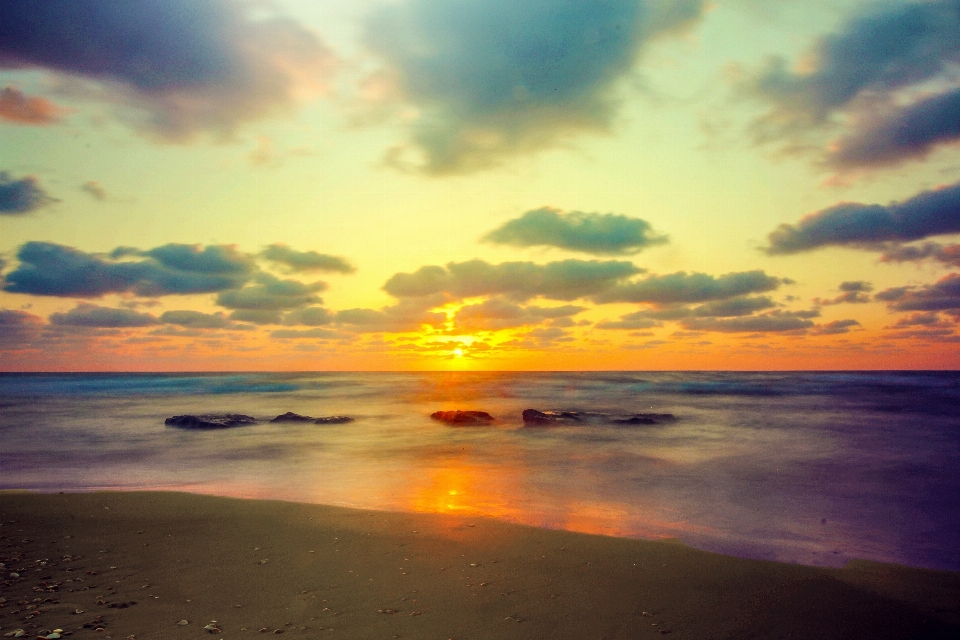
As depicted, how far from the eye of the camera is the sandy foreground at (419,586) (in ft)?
20.3

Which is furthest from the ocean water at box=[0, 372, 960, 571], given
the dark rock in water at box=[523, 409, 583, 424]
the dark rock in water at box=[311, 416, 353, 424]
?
the dark rock in water at box=[311, 416, 353, 424]

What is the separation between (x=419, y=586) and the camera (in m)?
7.27

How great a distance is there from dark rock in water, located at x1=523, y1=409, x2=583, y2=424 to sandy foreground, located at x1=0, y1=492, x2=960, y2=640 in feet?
71.0

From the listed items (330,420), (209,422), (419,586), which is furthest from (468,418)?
(419,586)

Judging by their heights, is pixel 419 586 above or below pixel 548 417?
above

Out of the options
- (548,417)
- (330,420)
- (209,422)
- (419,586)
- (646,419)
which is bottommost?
(646,419)

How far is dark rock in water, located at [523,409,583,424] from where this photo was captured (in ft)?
104

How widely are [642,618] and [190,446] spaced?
22.1m

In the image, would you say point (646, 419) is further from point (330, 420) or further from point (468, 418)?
point (330, 420)

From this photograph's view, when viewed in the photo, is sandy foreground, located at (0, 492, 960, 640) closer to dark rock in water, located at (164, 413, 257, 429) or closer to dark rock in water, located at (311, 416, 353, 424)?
dark rock in water, located at (164, 413, 257, 429)

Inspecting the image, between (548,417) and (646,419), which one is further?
(646,419)

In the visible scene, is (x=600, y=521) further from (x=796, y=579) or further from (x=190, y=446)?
(x=190, y=446)

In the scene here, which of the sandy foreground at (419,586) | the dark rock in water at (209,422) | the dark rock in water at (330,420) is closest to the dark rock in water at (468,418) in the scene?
the dark rock in water at (330,420)

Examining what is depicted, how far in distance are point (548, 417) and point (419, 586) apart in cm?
2541
